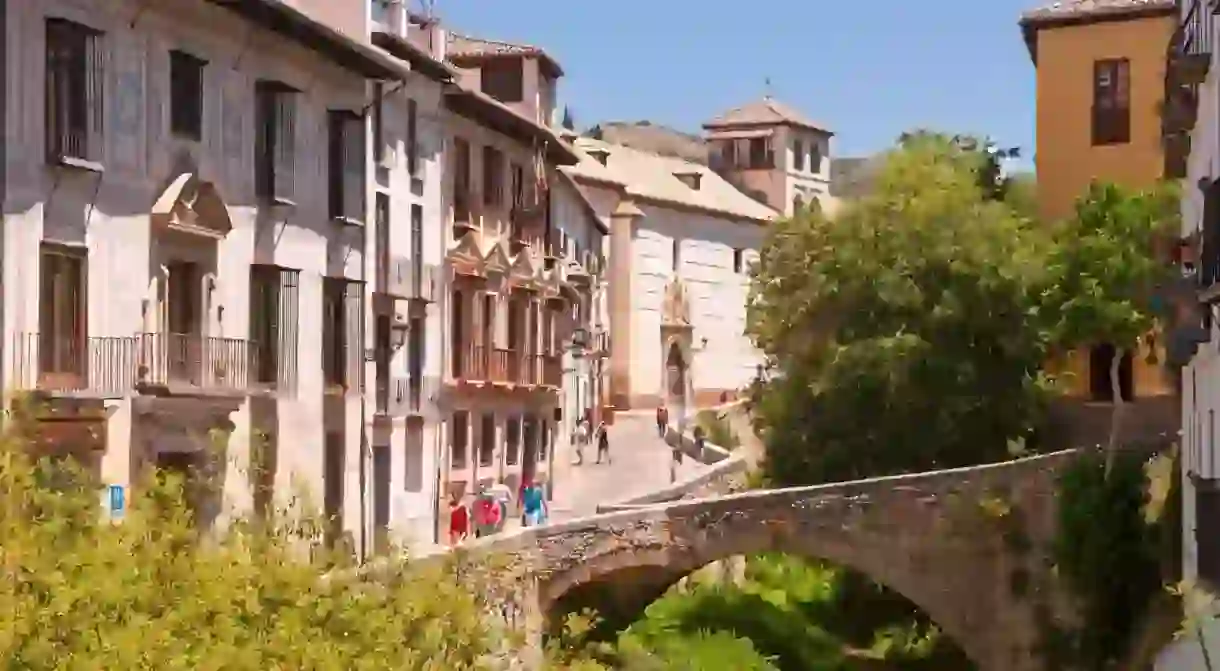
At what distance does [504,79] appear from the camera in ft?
136

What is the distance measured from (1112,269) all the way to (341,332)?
43.6 ft

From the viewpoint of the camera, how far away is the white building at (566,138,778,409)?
62938 mm

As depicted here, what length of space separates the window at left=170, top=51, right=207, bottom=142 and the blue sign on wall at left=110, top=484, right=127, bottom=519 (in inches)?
165

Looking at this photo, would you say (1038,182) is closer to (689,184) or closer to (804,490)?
(804,490)

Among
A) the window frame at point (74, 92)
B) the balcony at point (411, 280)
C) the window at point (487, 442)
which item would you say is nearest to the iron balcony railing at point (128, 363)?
the window frame at point (74, 92)

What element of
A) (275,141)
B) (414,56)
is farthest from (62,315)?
(414,56)

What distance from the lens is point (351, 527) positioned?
1096 inches

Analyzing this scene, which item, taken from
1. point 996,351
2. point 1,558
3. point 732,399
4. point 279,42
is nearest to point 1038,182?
point 996,351

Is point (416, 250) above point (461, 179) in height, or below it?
below

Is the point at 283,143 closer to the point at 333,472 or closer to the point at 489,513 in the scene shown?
the point at 333,472

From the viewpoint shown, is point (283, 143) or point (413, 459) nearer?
point (283, 143)

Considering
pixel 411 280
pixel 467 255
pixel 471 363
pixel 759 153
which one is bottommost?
pixel 471 363

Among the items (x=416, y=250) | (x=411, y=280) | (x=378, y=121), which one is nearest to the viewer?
(x=378, y=121)

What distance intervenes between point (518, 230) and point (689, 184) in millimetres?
34702
